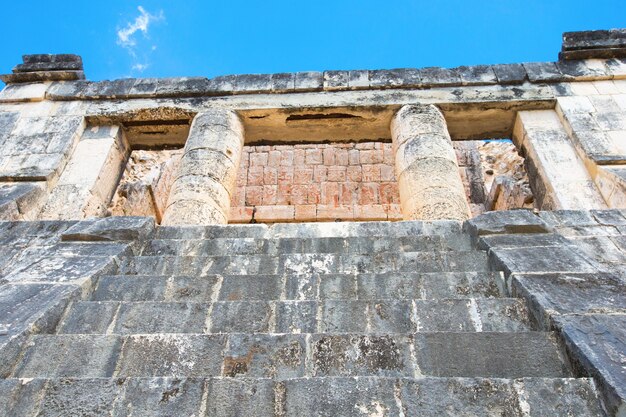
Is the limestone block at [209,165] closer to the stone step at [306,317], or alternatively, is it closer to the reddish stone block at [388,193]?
the stone step at [306,317]

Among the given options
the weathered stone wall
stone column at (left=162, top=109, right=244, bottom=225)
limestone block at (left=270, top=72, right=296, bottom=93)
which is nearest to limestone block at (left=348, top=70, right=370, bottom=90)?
limestone block at (left=270, top=72, right=296, bottom=93)

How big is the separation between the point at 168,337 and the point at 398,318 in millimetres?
1283

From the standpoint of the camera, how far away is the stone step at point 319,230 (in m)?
4.55

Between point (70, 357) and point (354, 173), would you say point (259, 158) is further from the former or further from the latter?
point (70, 357)

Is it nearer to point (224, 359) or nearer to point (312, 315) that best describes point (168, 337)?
point (224, 359)

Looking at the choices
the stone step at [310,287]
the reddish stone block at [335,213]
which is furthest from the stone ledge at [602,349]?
the reddish stone block at [335,213]

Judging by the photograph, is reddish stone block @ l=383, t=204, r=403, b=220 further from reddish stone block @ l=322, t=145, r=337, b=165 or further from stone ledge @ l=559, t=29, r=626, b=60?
stone ledge @ l=559, t=29, r=626, b=60

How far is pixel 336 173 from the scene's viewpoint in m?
12.1

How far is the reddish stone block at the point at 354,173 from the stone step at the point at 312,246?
7671mm

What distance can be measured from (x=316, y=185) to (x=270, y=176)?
116cm

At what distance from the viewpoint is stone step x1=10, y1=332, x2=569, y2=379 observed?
243 centimetres

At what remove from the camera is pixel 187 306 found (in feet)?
10.2

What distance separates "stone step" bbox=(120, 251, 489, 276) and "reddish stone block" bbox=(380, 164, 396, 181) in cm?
805

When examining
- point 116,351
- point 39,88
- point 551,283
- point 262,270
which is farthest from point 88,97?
point 551,283
